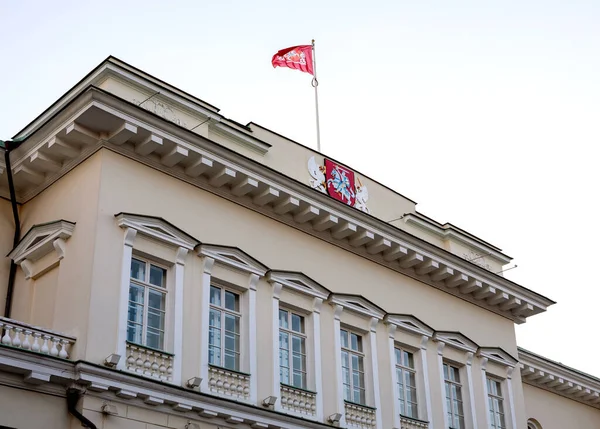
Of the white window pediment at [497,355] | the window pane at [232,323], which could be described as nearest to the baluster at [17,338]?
the window pane at [232,323]

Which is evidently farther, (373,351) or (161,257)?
(373,351)

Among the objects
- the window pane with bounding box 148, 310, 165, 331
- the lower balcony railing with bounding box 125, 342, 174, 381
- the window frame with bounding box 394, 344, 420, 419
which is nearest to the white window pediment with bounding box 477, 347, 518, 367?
the window frame with bounding box 394, 344, 420, 419

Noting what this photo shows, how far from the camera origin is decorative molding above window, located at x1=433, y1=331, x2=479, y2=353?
69.5ft

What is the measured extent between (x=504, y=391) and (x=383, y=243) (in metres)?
5.52

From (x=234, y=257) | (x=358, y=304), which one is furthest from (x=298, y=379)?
(x=234, y=257)

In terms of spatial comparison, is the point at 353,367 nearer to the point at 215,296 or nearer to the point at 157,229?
the point at 215,296

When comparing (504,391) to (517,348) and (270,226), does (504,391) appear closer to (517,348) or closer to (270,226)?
(517,348)

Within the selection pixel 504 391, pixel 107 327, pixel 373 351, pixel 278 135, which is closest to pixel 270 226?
pixel 278 135

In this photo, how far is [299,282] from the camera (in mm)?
18234

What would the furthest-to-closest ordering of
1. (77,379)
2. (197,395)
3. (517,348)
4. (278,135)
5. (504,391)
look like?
(517,348), (504,391), (278,135), (197,395), (77,379)

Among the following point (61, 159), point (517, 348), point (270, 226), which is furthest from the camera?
point (517, 348)

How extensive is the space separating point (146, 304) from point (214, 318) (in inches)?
60.2

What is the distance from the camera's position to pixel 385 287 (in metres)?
20.5

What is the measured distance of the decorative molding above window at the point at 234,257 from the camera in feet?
54.5
